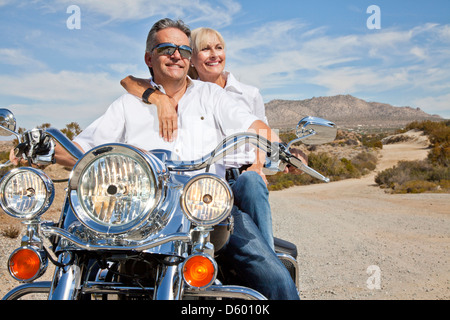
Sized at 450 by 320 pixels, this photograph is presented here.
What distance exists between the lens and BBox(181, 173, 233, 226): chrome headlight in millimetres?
1649

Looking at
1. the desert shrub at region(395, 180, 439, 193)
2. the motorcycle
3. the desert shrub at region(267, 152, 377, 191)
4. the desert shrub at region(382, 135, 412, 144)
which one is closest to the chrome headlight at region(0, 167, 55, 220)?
the motorcycle

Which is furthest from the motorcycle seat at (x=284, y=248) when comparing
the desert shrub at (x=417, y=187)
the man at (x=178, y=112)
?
the desert shrub at (x=417, y=187)

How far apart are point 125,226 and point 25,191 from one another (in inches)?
20.0

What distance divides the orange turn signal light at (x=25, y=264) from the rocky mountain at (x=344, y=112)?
67.1m

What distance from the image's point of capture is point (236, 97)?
4543 millimetres

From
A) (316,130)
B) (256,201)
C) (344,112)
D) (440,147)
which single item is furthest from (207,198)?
(344,112)

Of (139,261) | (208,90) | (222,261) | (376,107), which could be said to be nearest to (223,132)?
(208,90)

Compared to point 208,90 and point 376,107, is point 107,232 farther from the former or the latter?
point 376,107

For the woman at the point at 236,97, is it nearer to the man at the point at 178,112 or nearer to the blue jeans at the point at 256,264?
the man at the point at 178,112

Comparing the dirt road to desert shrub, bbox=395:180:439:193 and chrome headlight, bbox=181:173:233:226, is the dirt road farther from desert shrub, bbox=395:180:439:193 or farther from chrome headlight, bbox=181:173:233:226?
chrome headlight, bbox=181:173:233:226
